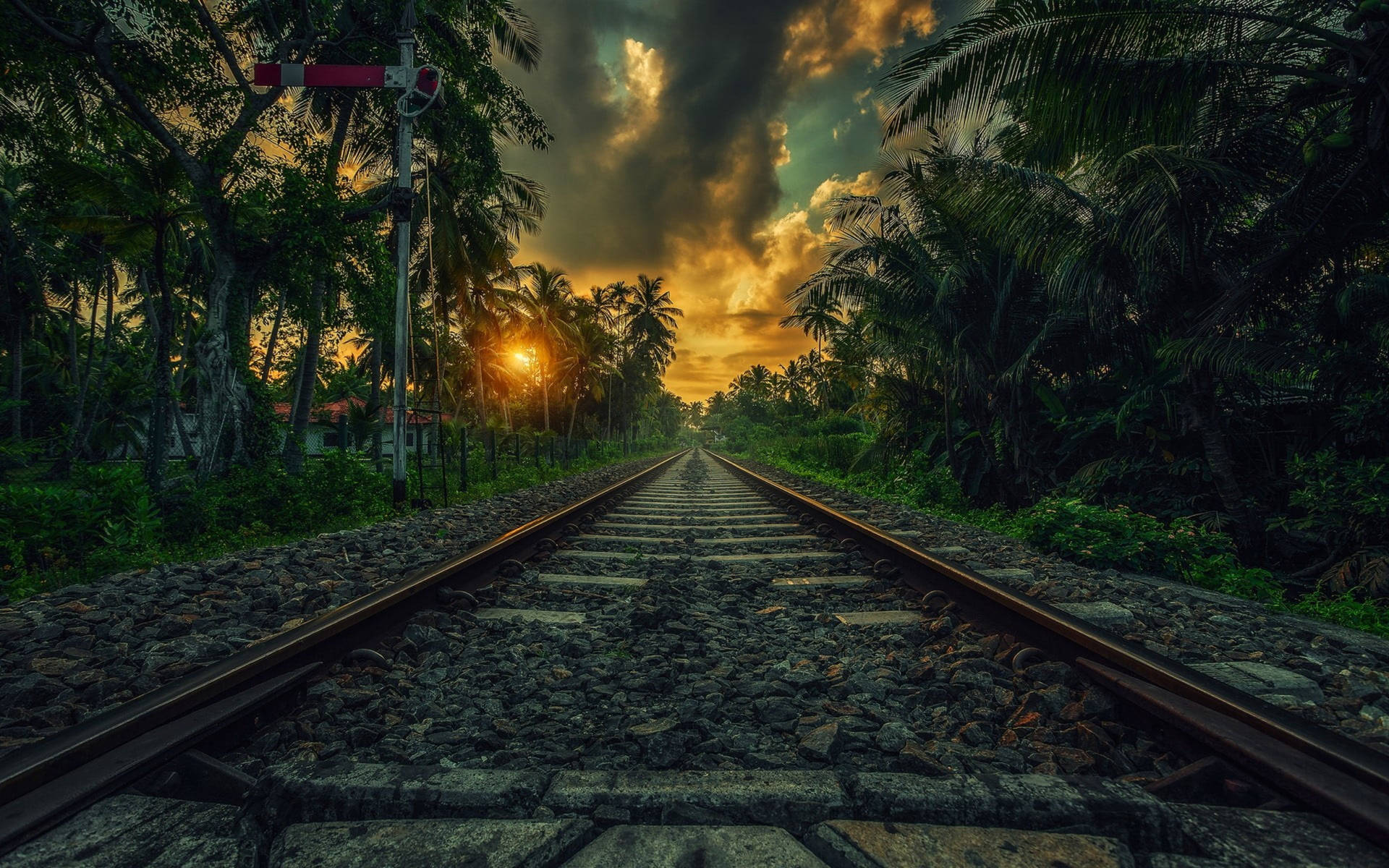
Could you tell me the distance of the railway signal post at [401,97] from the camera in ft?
22.4

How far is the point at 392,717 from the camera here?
1724 millimetres

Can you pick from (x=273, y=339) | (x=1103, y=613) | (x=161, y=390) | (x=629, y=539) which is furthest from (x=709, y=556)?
(x=273, y=339)

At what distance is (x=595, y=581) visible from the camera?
3348 mm

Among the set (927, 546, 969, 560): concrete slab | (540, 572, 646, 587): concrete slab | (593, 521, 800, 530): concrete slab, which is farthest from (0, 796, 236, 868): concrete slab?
(593, 521, 800, 530): concrete slab

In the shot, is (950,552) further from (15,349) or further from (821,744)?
(15,349)

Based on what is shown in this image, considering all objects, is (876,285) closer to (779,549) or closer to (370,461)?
(779,549)

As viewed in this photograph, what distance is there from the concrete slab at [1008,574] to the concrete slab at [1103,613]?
484mm

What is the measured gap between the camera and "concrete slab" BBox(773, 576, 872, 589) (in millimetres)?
3271

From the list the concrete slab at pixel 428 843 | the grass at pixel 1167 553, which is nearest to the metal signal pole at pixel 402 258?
the concrete slab at pixel 428 843

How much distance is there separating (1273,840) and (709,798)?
3.77 ft

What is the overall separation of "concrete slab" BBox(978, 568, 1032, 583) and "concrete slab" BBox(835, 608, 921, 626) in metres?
0.75

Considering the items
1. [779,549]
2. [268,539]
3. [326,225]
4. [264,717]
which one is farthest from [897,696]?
[326,225]

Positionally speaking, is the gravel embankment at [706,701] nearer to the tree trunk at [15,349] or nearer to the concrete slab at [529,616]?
the concrete slab at [529,616]

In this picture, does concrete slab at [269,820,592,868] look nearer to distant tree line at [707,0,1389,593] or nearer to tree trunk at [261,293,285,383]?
distant tree line at [707,0,1389,593]
